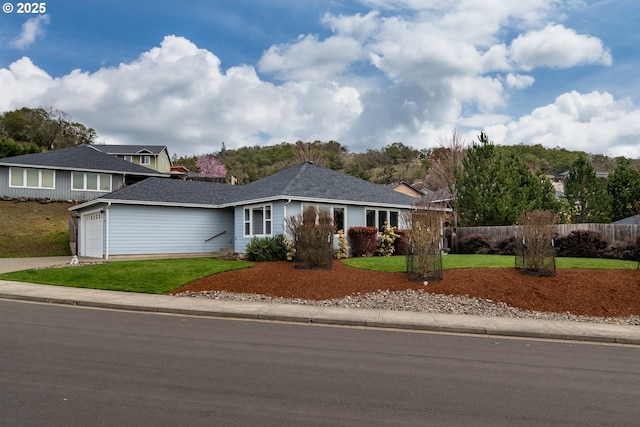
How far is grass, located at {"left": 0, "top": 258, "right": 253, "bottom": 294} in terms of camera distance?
49.0ft

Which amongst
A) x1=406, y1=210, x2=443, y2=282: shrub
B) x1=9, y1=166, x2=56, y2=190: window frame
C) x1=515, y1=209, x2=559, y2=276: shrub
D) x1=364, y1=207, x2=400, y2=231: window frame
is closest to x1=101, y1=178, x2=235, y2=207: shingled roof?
x1=364, y1=207, x2=400, y2=231: window frame

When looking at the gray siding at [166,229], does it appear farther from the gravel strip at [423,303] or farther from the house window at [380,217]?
the gravel strip at [423,303]

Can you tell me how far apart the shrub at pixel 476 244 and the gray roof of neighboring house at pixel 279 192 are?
10.9 ft

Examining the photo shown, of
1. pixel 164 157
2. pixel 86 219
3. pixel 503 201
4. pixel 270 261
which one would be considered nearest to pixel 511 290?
pixel 270 261

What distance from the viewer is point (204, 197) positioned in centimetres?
2611

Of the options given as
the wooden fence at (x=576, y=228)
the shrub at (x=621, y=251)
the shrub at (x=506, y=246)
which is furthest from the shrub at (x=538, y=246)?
the shrub at (x=506, y=246)

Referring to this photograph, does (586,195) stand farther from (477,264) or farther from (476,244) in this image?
(477,264)

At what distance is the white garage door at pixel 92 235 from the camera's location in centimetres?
2355

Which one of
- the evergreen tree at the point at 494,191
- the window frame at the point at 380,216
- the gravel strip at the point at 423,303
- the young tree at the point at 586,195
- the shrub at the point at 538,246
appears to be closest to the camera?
the gravel strip at the point at 423,303

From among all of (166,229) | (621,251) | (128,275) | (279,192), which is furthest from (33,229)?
(621,251)

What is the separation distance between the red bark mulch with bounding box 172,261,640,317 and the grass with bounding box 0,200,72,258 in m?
17.9

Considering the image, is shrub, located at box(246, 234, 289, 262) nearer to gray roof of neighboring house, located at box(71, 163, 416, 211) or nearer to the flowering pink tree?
gray roof of neighboring house, located at box(71, 163, 416, 211)

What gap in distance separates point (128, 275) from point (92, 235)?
10257 millimetres

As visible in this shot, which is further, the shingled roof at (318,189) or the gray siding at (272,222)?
the shingled roof at (318,189)
